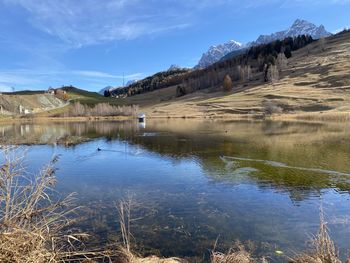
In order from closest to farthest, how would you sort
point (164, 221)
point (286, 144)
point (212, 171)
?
point (164, 221) → point (212, 171) → point (286, 144)

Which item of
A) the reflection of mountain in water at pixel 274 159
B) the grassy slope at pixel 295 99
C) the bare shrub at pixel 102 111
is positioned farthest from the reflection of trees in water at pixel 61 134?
the bare shrub at pixel 102 111

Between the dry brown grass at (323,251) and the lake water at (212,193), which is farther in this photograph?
the lake water at (212,193)

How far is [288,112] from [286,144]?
90.9 m

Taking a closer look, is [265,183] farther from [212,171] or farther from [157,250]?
[157,250]

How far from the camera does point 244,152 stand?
4969cm

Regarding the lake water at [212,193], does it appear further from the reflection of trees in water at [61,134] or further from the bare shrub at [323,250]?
the reflection of trees in water at [61,134]

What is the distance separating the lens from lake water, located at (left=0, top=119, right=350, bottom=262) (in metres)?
18.7

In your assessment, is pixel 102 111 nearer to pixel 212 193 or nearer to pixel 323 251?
pixel 212 193

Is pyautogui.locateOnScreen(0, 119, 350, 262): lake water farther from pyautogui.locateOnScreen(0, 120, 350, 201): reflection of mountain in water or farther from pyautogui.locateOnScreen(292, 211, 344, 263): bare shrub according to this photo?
pyautogui.locateOnScreen(292, 211, 344, 263): bare shrub

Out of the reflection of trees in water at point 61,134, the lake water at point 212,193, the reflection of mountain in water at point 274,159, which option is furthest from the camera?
the reflection of trees in water at point 61,134

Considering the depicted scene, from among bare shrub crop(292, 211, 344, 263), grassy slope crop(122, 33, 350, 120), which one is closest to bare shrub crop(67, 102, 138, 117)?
grassy slope crop(122, 33, 350, 120)

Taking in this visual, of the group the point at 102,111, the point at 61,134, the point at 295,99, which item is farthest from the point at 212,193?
the point at 102,111

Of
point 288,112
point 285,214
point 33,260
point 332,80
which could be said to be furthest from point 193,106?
point 33,260

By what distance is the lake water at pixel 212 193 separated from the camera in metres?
18.7
